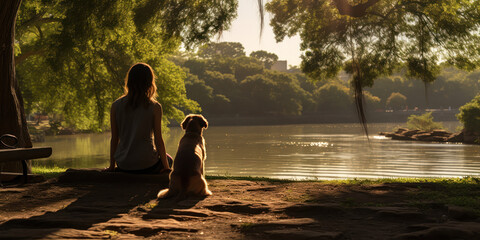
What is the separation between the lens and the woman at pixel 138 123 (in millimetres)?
5211

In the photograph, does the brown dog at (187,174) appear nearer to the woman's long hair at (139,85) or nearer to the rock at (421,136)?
the woman's long hair at (139,85)

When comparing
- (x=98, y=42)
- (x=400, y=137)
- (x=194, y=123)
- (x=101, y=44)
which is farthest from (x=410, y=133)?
(x=194, y=123)

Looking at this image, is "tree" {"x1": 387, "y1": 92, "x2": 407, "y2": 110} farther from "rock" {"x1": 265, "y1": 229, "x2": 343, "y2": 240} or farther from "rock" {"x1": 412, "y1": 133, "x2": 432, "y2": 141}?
"rock" {"x1": 265, "y1": 229, "x2": 343, "y2": 240}

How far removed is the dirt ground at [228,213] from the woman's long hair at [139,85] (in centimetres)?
104

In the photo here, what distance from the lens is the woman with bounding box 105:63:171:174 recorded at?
17.1 ft

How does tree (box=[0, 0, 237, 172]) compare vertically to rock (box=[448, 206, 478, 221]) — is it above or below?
above

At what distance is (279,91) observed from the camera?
66875 mm

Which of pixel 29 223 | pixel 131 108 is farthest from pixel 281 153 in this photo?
pixel 29 223

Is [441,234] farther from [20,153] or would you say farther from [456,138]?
[456,138]

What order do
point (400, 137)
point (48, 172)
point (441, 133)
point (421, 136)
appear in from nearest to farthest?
point (48, 172) < point (441, 133) < point (421, 136) < point (400, 137)

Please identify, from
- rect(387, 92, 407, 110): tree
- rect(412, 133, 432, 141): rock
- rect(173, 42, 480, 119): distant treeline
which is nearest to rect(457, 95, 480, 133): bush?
rect(412, 133, 432, 141): rock

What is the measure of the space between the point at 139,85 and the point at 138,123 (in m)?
0.43

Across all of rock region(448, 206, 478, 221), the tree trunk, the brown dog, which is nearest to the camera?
rock region(448, 206, 478, 221)

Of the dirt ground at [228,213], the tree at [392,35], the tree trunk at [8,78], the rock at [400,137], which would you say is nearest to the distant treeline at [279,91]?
the rock at [400,137]
